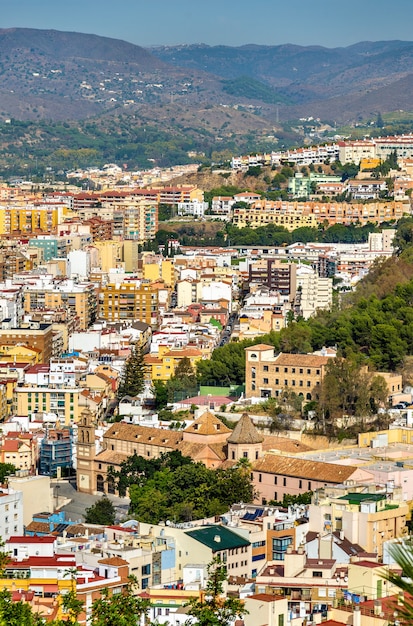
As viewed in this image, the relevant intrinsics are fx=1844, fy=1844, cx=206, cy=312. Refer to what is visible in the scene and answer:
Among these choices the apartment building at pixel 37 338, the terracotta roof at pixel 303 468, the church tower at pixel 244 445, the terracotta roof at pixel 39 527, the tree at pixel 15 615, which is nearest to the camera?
the tree at pixel 15 615

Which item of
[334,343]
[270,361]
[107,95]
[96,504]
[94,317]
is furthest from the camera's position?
[107,95]

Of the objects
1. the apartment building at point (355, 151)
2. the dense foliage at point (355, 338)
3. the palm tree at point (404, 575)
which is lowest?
the dense foliage at point (355, 338)

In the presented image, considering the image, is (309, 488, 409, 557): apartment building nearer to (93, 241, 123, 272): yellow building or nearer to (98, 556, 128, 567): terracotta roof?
(98, 556, 128, 567): terracotta roof

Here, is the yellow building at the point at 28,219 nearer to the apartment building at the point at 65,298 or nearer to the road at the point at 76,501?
the apartment building at the point at 65,298

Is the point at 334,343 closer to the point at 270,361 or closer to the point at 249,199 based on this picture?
the point at 270,361

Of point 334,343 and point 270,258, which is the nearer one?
point 334,343

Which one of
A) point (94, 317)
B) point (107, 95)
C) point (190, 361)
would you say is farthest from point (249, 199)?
point (107, 95)

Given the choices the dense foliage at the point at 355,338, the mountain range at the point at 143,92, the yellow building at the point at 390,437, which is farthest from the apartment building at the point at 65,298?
the mountain range at the point at 143,92
